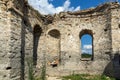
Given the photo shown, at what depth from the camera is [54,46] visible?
13.6 meters

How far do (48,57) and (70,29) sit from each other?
2.49m

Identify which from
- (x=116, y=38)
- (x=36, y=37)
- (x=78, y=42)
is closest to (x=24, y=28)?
(x=36, y=37)

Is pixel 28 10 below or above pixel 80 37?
above

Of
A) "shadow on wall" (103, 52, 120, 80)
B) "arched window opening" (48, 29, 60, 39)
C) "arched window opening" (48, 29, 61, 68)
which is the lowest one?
"shadow on wall" (103, 52, 120, 80)

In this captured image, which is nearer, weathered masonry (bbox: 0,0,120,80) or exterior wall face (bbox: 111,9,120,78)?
weathered masonry (bbox: 0,0,120,80)

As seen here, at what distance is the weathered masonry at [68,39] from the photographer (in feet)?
33.9

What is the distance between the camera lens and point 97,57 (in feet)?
40.7

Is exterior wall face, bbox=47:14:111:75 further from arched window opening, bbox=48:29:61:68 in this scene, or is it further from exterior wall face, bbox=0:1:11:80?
exterior wall face, bbox=0:1:11:80

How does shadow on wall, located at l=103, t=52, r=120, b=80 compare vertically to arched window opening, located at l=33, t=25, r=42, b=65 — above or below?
below

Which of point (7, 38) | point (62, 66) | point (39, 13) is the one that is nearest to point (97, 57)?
point (62, 66)

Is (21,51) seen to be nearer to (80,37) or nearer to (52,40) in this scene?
(52,40)

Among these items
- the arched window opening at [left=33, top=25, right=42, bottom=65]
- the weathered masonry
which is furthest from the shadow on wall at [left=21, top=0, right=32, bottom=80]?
the arched window opening at [left=33, top=25, right=42, bottom=65]

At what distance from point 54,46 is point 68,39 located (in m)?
1.19

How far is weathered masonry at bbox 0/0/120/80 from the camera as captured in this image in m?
10.3
